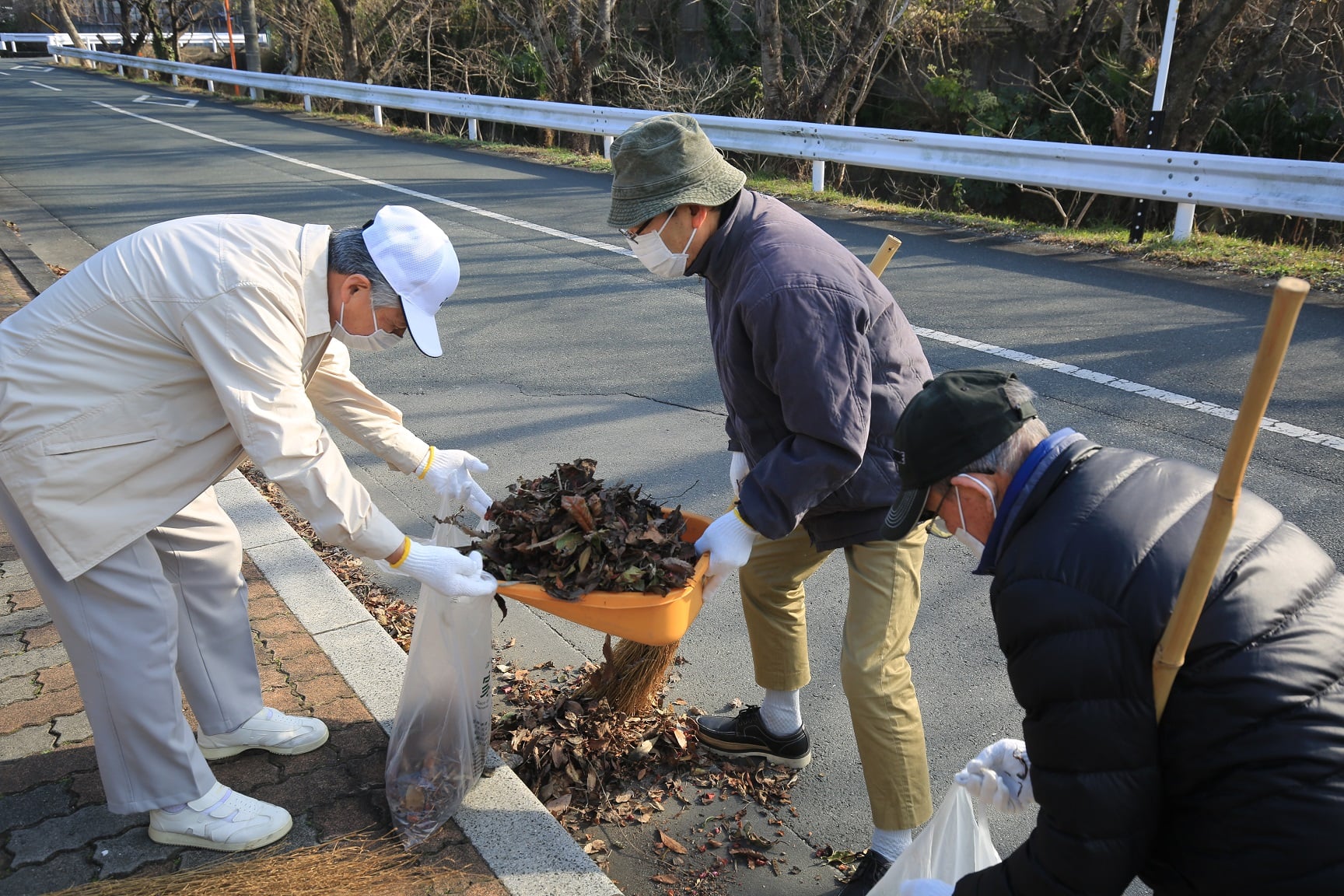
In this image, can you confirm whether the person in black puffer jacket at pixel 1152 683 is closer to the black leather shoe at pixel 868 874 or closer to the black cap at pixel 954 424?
the black cap at pixel 954 424

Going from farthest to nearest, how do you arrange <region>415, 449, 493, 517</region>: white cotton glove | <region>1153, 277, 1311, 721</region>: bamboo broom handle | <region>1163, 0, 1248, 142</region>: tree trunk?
<region>1163, 0, 1248, 142</region>: tree trunk
<region>415, 449, 493, 517</region>: white cotton glove
<region>1153, 277, 1311, 721</region>: bamboo broom handle

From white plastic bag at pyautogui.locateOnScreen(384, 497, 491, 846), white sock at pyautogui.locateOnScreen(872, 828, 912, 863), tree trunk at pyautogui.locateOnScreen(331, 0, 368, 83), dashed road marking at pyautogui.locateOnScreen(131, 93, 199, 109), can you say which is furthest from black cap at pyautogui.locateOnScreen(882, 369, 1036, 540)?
tree trunk at pyautogui.locateOnScreen(331, 0, 368, 83)

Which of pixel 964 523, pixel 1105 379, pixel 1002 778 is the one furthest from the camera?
pixel 1105 379

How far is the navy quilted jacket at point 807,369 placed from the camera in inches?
101

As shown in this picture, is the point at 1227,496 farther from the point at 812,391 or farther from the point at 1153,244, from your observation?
the point at 1153,244

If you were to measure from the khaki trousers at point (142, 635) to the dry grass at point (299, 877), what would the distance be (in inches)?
9.3

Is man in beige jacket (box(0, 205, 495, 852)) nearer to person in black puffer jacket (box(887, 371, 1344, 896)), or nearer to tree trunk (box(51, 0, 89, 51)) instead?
person in black puffer jacket (box(887, 371, 1344, 896))

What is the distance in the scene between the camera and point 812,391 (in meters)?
2.54

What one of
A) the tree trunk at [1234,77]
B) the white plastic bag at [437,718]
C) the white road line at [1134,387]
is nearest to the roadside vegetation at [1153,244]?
the white road line at [1134,387]

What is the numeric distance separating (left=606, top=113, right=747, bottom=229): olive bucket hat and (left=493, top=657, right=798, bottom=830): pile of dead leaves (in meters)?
1.67

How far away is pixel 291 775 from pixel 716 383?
3629 millimetres

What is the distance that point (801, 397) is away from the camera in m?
2.56

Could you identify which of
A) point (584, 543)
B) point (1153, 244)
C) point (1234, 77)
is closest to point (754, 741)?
point (584, 543)

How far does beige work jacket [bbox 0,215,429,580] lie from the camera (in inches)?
102
